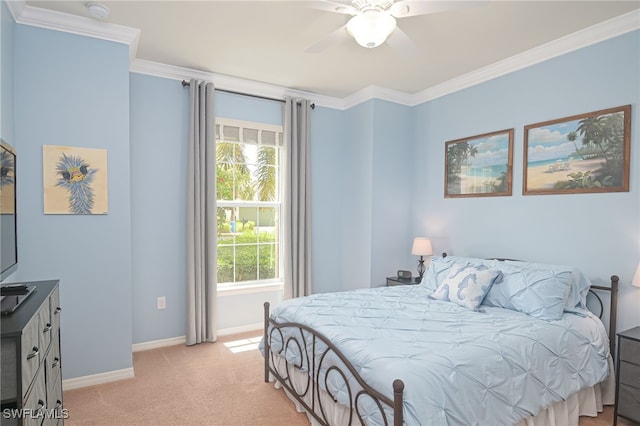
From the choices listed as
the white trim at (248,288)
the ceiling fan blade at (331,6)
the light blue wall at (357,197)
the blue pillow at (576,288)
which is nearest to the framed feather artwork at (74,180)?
the white trim at (248,288)

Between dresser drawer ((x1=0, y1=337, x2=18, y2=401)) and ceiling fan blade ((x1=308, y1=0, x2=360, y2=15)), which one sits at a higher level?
ceiling fan blade ((x1=308, y1=0, x2=360, y2=15))

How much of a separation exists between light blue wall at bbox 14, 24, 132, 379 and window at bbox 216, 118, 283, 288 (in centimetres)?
122

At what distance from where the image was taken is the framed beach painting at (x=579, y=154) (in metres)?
2.73

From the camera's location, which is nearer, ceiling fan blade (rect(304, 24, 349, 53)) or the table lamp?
ceiling fan blade (rect(304, 24, 349, 53))

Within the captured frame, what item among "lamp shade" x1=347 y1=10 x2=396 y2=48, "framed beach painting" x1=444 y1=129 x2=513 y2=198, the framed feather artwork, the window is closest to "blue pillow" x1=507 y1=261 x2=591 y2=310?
"framed beach painting" x1=444 y1=129 x2=513 y2=198

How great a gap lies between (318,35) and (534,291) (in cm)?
262

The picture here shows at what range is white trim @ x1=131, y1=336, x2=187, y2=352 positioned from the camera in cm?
362

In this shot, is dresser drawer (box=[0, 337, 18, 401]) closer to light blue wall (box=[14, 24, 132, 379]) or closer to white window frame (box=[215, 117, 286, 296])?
light blue wall (box=[14, 24, 132, 379])

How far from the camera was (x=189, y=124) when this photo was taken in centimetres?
375

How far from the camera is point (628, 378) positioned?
7.50 feet

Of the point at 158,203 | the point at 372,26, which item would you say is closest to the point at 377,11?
the point at 372,26

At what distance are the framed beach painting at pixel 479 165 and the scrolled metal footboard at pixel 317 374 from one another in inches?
95.2

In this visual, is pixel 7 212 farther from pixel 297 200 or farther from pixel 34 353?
pixel 297 200

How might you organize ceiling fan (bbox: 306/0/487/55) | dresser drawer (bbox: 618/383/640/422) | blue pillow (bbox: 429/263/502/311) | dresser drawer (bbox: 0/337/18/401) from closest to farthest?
dresser drawer (bbox: 0/337/18/401) → ceiling fan (bbox: 306/0/487/55) → dresser drawer (bbox: 618/383/640/422) → blue pillow (bbox: 429/263/502/311)
